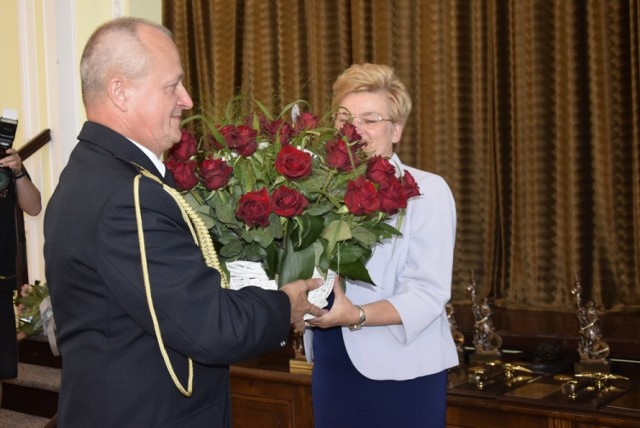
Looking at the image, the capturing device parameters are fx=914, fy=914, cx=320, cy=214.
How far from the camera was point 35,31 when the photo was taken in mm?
5863

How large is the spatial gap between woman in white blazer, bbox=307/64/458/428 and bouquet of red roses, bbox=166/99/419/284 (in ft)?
0.94

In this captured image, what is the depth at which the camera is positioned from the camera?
4031 millimetres

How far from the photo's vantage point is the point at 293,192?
72.3 inches

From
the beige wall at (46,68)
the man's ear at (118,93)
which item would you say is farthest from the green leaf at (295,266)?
the beige wall at (46,68)

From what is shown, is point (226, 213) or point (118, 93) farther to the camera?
point (226, 213)

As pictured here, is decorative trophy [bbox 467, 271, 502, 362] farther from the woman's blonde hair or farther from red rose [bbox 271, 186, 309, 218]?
red rose [bbox 271, 186, 309, 218]

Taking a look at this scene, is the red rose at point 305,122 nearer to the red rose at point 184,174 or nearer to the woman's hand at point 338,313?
the red rose at point 184,174

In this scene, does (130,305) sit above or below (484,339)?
above

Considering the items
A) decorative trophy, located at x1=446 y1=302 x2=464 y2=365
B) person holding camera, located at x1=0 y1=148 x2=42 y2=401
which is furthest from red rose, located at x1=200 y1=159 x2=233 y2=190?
person holding camera, located at x1=0 y1=148 x2=42 y2=401

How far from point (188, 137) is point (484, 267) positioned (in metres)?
2.91

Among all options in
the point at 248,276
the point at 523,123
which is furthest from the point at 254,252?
the point at 523,123

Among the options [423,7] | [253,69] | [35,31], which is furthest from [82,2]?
[423,7]

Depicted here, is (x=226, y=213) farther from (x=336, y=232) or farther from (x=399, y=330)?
(x=399, y=330)

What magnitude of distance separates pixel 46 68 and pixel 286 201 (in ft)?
14.2
